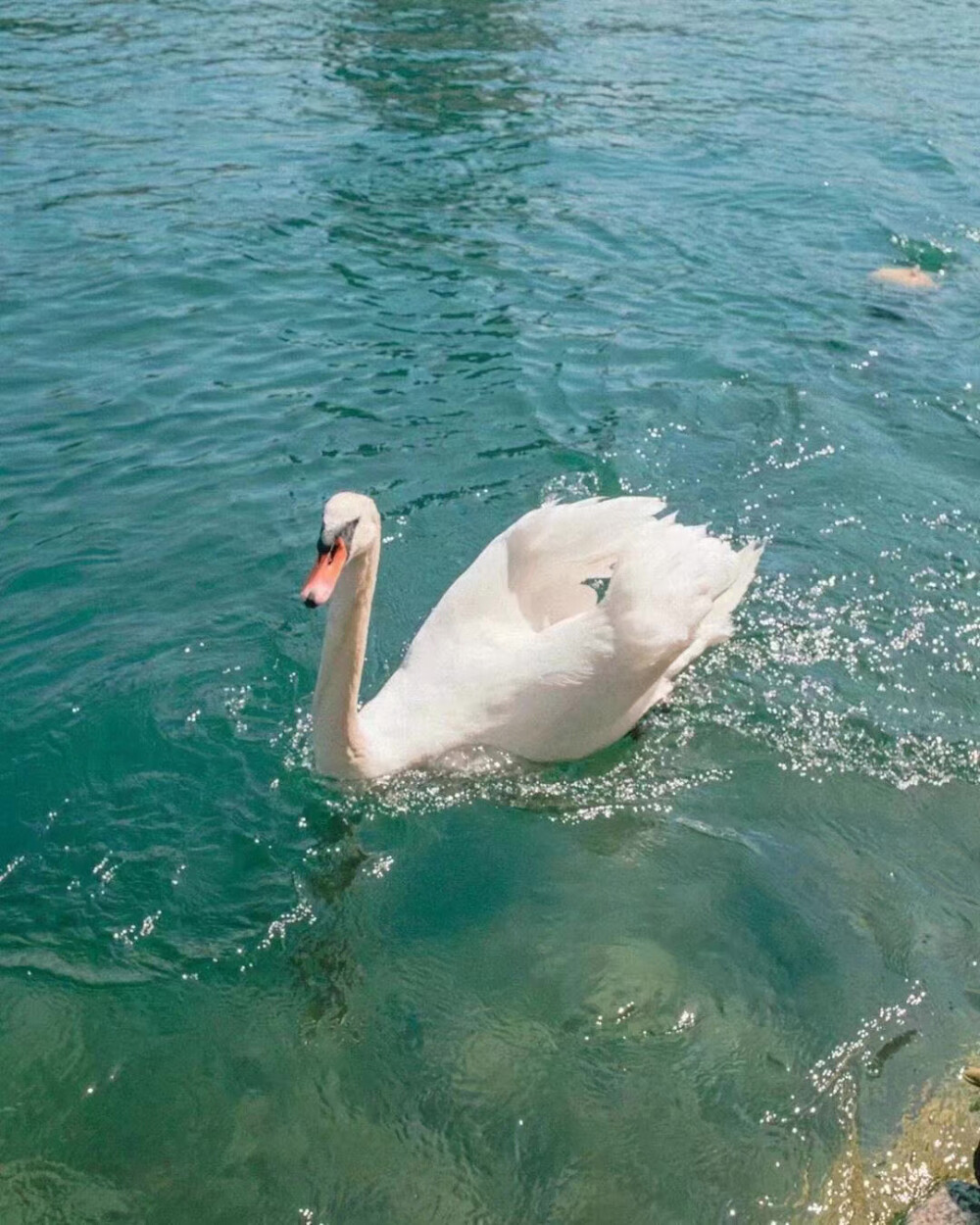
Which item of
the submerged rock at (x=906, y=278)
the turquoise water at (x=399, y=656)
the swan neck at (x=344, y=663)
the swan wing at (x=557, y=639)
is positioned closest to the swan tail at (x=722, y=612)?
the swan wing at (x=557, y=639)

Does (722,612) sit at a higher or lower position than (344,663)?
lower

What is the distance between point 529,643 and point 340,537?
4.25ft

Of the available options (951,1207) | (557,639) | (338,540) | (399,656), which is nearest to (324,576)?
(338,540)

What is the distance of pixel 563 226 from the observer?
1261 cm

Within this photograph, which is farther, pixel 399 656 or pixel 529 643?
pixel 399 656

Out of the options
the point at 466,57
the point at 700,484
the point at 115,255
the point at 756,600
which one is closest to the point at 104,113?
the point at 115,255

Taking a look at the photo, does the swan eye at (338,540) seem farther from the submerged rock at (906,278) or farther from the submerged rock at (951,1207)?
the submerged rock at (906,278)

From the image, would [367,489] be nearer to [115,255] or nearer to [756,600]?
[756,600]

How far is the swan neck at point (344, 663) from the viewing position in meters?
5.68

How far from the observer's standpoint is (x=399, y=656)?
723 centimetres

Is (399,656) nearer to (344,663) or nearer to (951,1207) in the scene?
(344,663)

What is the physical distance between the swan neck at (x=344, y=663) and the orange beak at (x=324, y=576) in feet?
0.51

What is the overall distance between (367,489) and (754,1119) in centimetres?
474

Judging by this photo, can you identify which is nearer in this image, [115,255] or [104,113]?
[115,255]
